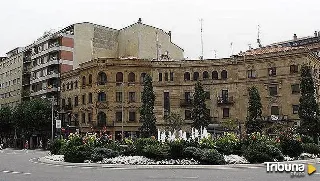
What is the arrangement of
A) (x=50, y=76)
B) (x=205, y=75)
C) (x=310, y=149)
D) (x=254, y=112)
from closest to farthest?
(x=310, y=149)
(x=254, y=112)
(x=205, y=75)
(x=50, y=76)

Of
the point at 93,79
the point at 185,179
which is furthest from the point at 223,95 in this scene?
the point at 185,179

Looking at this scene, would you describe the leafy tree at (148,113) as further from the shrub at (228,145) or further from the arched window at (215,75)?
the shrub at (228,145)

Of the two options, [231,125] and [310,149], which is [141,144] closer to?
[310,149]

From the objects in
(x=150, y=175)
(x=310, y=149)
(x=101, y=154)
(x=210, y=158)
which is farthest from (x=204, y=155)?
(x=310, y=149)

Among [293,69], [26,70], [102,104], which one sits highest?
[26,70]

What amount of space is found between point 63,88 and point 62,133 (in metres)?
8.69

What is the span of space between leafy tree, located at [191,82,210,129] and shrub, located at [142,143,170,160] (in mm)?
30955

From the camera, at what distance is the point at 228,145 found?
2741 centimetres

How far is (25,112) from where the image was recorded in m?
70.4

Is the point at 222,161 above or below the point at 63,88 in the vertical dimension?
below

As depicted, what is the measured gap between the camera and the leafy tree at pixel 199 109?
5641 centimetres

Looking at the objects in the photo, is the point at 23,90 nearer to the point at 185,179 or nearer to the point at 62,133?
the point at 62,133

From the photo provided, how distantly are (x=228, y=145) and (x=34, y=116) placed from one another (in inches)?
1941

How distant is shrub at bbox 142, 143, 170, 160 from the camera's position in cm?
2509
